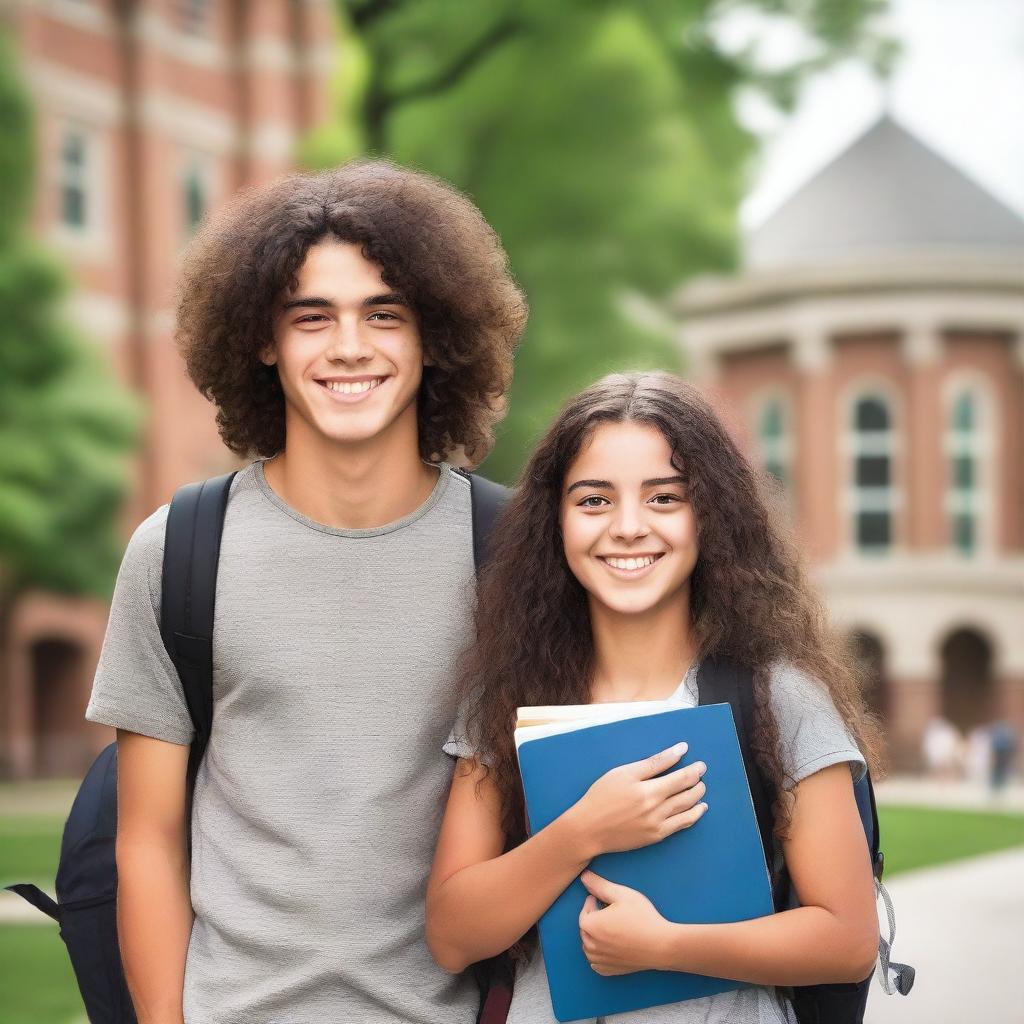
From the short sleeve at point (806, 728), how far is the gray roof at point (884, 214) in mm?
31870

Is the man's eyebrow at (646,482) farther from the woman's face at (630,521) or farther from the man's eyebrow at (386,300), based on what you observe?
the man's eyebrow at (386,300)

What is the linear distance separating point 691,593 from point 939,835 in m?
15.1

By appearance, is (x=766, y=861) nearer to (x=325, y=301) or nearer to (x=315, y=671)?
(x=315, y=671)

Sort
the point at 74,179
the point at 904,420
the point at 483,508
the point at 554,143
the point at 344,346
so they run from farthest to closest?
the point at 904,420 < the point at 74,179 < the point at 554,143 < the point at 483,508 < the point at 344,346

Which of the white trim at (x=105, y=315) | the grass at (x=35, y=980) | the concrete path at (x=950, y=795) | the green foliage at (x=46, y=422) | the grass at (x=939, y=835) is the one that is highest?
the white trim at (x=105, y=315)

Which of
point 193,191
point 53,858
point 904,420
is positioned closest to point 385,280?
point 53,858

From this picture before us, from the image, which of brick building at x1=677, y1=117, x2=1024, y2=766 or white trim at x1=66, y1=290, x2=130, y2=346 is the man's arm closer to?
white trim at x1=66, y1=290, x2=130, y2=346

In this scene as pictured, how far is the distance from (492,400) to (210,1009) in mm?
1077

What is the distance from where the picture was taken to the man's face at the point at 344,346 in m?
2.47

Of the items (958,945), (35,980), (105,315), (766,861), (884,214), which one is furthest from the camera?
(884,214)

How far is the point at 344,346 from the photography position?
2451 mm

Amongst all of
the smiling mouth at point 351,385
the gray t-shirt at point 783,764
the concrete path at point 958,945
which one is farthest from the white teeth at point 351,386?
the concrete path at point 958,945

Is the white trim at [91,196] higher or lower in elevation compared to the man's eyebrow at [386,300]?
higher

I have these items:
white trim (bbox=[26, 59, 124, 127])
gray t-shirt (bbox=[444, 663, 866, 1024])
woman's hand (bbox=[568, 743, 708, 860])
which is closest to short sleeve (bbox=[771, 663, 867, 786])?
gray t-shirt (bbox=[444, 663, 866, 1024])
